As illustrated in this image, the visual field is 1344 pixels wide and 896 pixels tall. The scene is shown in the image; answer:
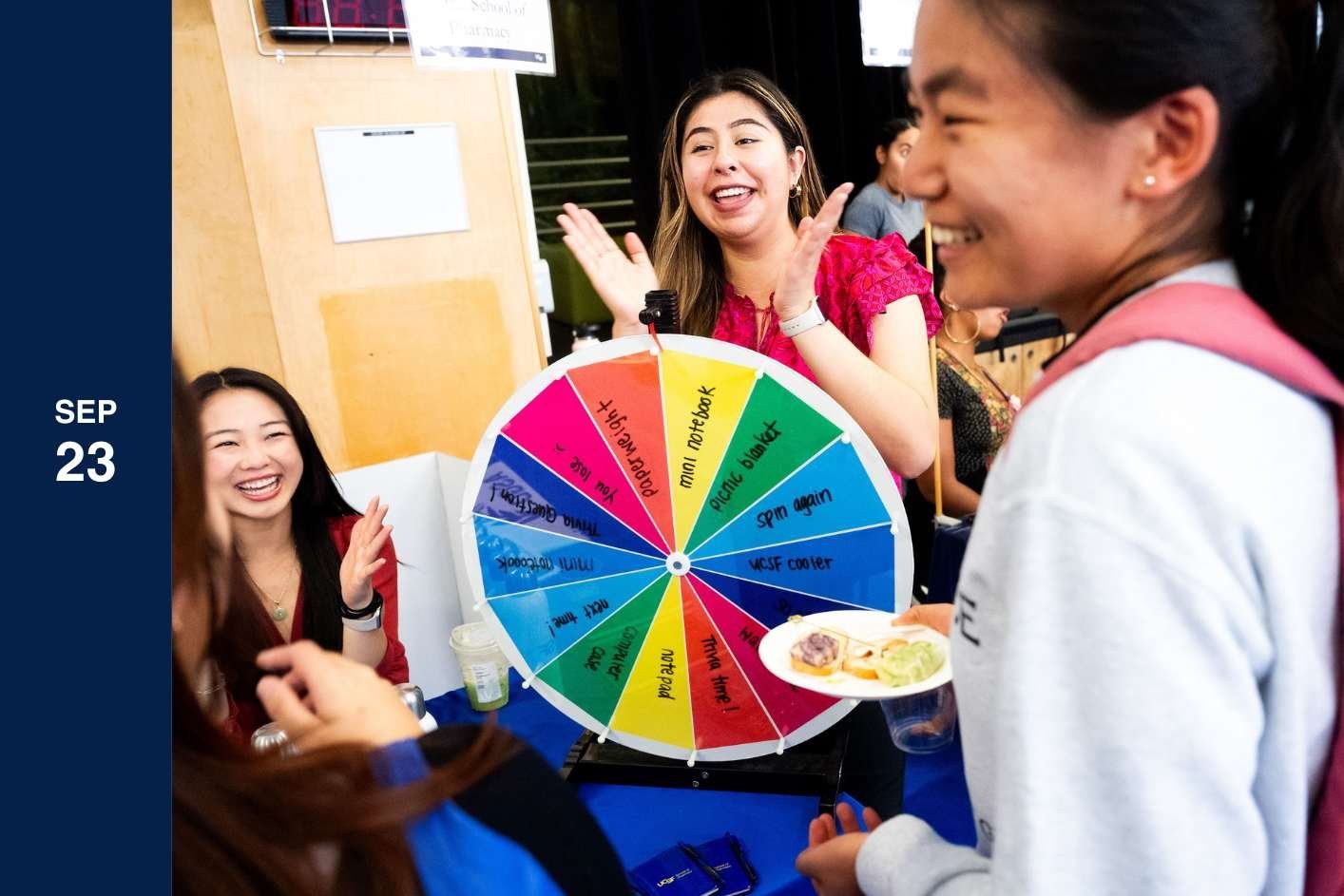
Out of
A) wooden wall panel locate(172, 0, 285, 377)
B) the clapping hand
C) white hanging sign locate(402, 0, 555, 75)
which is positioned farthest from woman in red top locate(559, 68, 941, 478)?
wooden wall panel locate(172, 0, 285, 377)

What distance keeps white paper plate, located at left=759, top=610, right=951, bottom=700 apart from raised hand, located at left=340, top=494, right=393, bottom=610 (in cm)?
59

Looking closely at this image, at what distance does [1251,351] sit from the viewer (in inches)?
19.3

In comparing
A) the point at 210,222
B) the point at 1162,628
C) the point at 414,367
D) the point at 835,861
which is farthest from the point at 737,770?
the point at 210,222

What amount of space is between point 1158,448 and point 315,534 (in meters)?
1.44

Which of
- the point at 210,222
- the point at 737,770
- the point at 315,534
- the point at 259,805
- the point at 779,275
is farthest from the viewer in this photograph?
the point at 210,222

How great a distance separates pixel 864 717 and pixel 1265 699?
2.29 ft

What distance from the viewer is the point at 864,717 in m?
1.16

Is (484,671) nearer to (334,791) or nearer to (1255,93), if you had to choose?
(334,791)

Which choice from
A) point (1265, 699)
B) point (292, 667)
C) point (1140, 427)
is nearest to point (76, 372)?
point (292, 667)

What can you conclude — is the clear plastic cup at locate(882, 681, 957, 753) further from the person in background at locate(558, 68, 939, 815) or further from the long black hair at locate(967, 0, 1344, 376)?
the long black hair at locate(967, 0, 1344, 376)

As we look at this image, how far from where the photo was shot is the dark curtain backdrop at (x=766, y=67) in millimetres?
3115

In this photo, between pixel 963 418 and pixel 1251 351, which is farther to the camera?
pixel 963 418

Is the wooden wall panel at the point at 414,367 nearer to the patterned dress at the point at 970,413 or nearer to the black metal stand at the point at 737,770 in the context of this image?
the patterned dress at the point at 970,413

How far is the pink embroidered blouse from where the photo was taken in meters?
1.35
